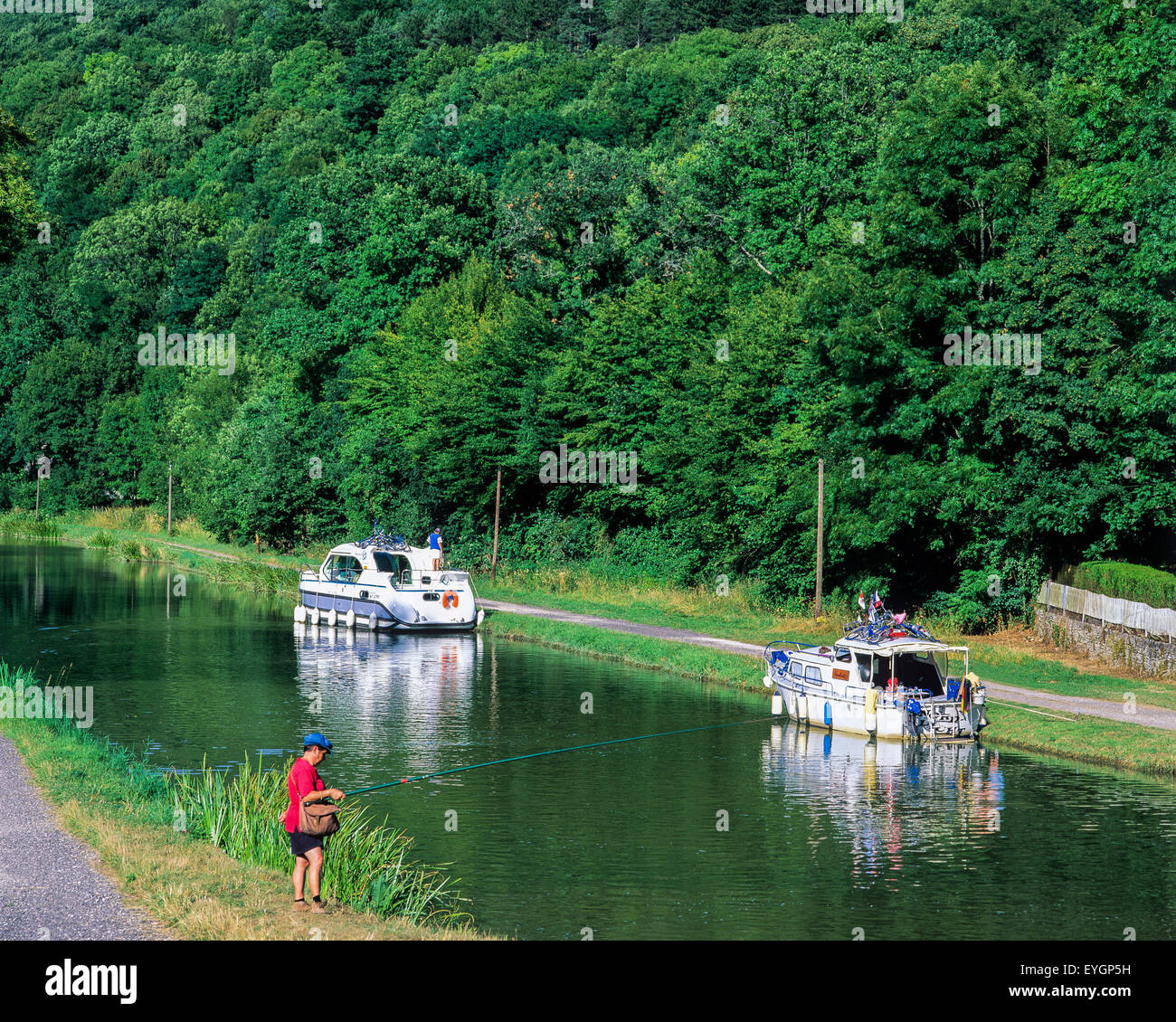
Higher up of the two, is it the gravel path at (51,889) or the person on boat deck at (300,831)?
the person on boat deck at (300,831)

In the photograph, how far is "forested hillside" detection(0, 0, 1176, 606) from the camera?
135 feet

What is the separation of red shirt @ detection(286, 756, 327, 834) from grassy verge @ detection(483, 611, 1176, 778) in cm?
1813

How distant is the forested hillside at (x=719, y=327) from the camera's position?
41031 mm

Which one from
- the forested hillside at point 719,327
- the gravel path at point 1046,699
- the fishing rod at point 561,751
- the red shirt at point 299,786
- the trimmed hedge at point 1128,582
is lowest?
the fishing rod at point 561,751

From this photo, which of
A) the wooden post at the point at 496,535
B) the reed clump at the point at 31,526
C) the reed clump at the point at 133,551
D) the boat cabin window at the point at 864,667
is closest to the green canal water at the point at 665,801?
the boat cabin window at the point at 864,667

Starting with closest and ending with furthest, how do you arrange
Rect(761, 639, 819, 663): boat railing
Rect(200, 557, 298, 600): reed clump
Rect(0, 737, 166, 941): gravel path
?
Rect(0, 737, 166, 941): gravel path → Rect(761, 639, 819, 663): boat railing → Rect(200, 557, 298, 600): reed clump

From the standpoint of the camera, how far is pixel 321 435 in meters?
81.2

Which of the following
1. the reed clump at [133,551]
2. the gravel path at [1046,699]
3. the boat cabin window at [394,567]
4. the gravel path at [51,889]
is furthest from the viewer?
the reed clump at [133,551]

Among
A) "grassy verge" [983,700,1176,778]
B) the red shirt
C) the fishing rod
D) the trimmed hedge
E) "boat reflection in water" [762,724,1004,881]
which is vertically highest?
the trimmed hedge

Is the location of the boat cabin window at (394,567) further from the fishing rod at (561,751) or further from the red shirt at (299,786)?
the red shirt at (299,786)

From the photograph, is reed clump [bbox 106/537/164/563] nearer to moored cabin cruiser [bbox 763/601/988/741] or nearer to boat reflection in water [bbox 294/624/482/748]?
boat reflection in water [bbox 294/624/482/748]

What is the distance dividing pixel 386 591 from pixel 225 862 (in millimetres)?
35237

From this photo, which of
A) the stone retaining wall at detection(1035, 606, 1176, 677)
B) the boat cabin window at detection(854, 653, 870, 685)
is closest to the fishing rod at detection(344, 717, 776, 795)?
the boat cabin window at detection(854, 653, 870, 685)
